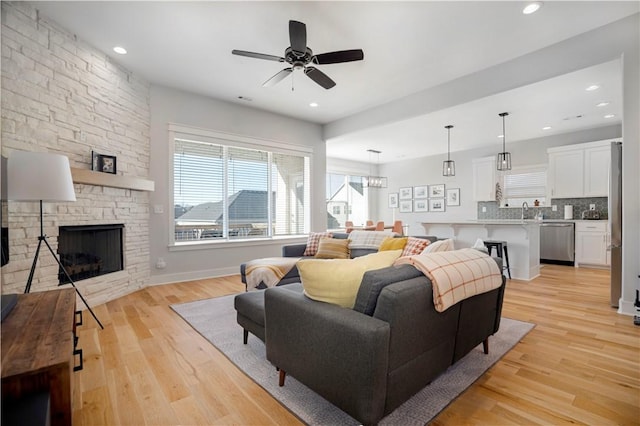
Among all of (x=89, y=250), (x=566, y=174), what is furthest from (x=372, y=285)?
(x=566, y=174)

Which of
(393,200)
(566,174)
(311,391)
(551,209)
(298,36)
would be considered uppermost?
(298,36)

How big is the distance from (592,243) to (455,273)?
6.21 m

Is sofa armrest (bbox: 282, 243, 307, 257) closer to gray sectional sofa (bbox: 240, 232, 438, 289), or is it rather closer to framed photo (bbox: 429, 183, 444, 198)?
gray sectional sofa (bbox: 240, 232, 438, 289)

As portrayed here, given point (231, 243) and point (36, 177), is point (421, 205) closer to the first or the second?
point (231, 243)

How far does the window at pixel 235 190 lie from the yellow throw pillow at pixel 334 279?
3.85 meters

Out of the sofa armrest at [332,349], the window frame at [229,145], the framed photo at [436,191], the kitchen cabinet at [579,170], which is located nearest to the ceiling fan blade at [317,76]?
the sofa armrest at [332,349]

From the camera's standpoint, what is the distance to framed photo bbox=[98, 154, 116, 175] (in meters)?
3.59

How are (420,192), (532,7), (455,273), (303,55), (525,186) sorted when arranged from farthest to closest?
(420,192) → (525,186) → (303,55) → (532,7) → (455,273)

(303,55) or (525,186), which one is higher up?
(303,55)

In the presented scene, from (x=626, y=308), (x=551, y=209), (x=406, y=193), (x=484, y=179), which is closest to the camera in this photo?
(x=626, y=308)

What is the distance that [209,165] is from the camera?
5148 millimetres

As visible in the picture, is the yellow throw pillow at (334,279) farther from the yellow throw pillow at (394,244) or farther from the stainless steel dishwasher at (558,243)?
the stainless steel dishwasher at (558,243)

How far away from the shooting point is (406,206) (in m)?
9.77

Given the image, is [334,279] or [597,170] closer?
[334,279]
